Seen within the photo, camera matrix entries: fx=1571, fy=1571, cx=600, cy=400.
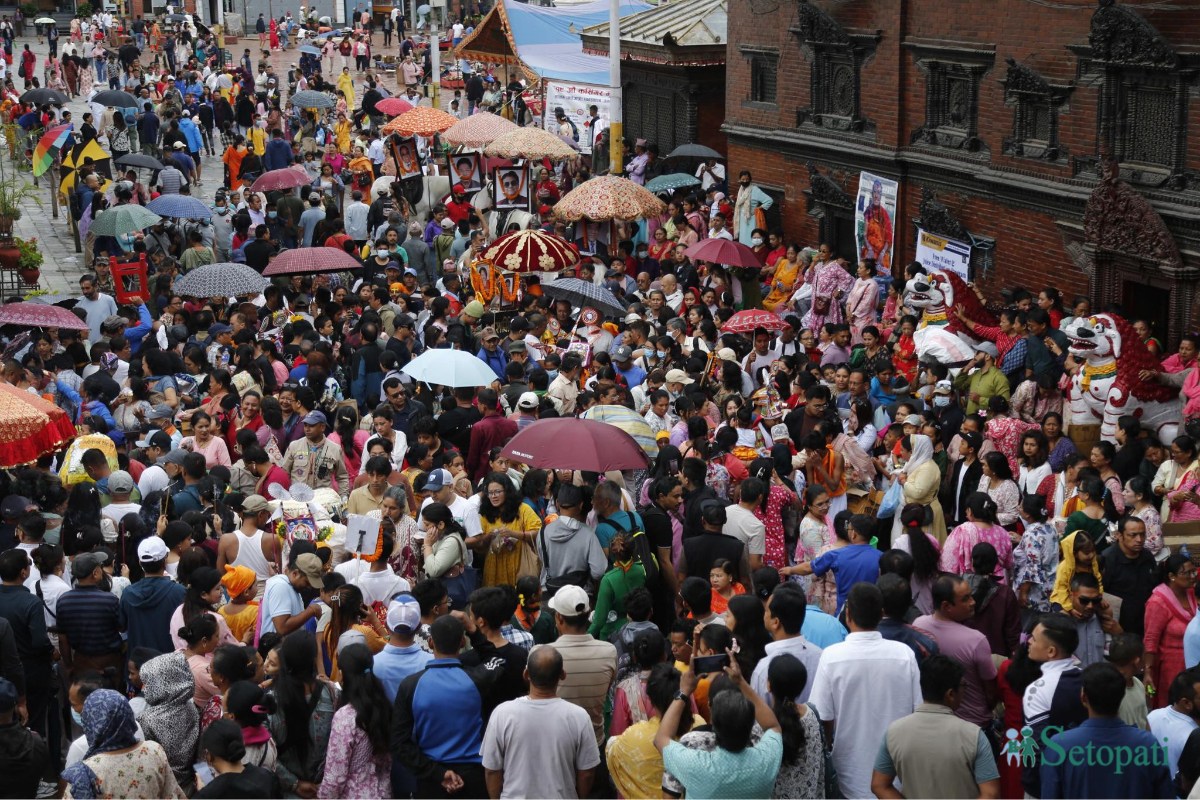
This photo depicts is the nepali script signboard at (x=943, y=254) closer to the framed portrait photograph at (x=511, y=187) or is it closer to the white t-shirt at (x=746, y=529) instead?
the framed portrait photograph at (x=511, y=187)

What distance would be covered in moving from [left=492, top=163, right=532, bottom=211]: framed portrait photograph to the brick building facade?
3594 mm

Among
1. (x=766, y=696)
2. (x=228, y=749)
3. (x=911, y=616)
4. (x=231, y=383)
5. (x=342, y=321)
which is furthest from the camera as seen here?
(x=342, y=321)

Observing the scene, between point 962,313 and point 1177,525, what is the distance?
5173mm

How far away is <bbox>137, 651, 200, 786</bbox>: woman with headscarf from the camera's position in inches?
305

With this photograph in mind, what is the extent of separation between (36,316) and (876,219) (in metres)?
10.5

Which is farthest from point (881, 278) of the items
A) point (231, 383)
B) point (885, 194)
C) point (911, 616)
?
point (911, 616)

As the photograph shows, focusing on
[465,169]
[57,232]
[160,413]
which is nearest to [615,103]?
[465,169]

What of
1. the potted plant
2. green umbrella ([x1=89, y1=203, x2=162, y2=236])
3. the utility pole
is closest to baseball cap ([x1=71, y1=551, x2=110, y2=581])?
green umbrella ([x1=89, y1=203, x2=162, y2=236])

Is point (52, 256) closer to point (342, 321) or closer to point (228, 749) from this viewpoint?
point (342, 321)

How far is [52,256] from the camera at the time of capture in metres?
26.5

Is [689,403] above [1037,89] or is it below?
below

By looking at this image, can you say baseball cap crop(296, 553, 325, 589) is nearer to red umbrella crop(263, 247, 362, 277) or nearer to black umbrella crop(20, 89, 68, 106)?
red umbrella crop(263, 247, 362, 277)

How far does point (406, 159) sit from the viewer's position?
25.9 m

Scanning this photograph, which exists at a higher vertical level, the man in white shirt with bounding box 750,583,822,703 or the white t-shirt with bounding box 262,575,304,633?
the man in white shirt with bounding box 750,583,822,703
